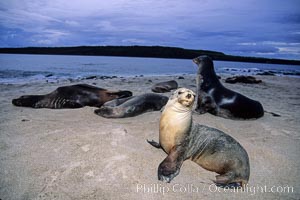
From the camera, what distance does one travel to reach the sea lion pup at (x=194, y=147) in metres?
2.85

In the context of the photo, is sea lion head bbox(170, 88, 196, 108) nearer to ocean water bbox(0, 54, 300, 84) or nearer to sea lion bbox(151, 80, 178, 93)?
sea lion bbox(151, 80, 178, 93)

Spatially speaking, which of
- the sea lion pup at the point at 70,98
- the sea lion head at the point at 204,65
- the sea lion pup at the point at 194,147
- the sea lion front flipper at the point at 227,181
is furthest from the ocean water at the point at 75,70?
the sea lion front flipper at the point at 227,181

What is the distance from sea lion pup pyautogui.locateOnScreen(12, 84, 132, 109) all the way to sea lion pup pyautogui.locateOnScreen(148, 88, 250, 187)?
322 cm

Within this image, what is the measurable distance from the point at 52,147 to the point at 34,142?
0.33 metres

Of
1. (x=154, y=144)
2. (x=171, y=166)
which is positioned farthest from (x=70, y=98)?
(x=171, y=166)

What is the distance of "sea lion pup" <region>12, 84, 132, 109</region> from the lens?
19.3 ft

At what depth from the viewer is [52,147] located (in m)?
3.32

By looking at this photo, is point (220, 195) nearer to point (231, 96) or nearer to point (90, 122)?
point (90, 122)

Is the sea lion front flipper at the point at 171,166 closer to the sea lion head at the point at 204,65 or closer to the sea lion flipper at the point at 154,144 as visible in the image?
the sea lion flipper at the point at 154,144

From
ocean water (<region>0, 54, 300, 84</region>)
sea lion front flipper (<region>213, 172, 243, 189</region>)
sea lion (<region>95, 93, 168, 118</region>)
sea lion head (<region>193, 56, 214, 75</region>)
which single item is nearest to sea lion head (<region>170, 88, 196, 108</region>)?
sea lion front flipper (<region>213, 172, 243, 189</region>)

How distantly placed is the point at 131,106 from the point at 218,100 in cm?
200

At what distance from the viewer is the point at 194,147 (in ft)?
10.4

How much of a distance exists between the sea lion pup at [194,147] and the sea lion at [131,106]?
193 centimetres

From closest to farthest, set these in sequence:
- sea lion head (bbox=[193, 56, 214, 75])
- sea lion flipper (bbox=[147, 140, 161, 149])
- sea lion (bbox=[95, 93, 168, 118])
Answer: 1. sea lion flipper (bbox=[147, 140, 161, 149])
2. sea lion (bbox=[95, 93, 168, 118])
3. sea lion head (bbox=[193, 56, 214, 75])
